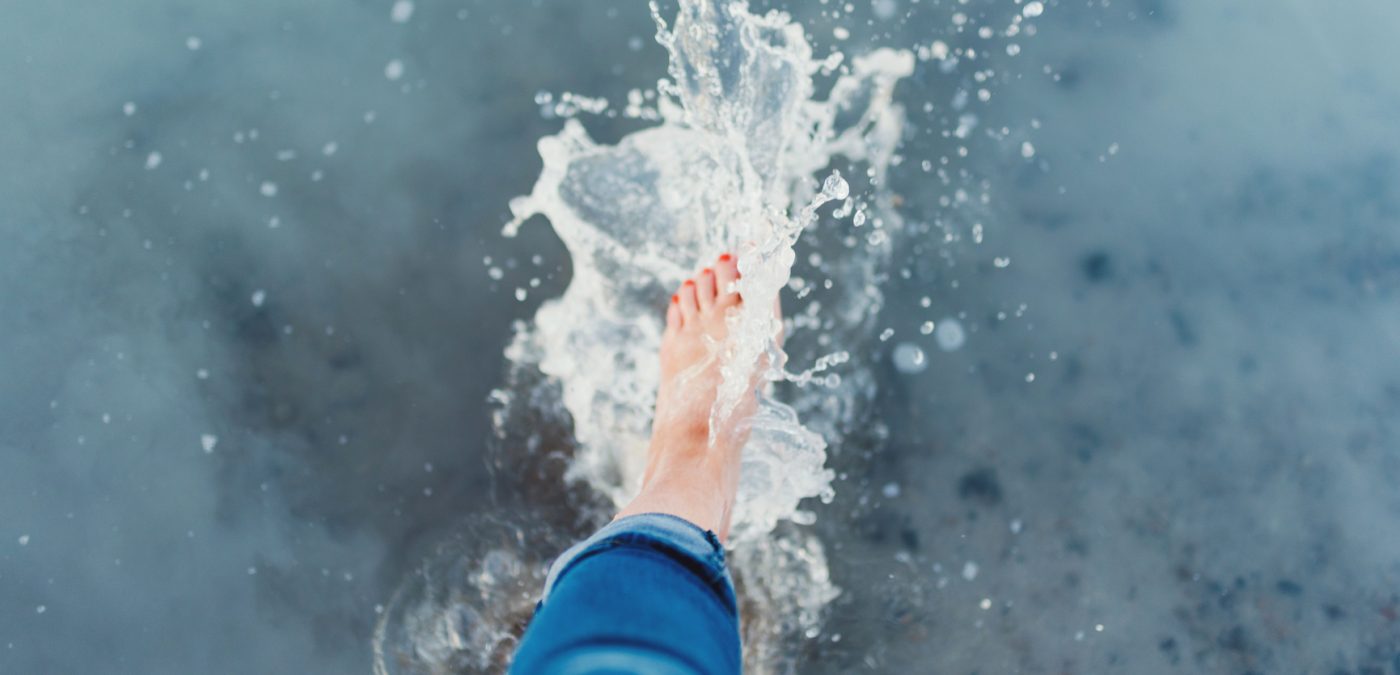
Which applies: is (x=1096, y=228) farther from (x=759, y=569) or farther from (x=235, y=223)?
(x=235, y=223)

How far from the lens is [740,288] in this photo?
157cm

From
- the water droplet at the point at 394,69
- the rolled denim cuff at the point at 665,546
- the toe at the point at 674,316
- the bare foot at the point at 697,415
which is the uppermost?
the water droplet at the point at 394,69

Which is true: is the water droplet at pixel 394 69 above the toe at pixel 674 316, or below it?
above

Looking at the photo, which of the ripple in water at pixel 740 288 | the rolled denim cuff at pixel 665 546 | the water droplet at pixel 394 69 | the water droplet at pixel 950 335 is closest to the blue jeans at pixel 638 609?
the rolled denim cuff at pixel 665 546

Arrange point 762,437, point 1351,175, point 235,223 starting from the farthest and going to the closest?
point 1351,175
point 235,223
point 762,437

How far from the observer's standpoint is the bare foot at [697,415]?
Answer: 4.61 feet

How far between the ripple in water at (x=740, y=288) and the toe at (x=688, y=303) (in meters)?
0.06

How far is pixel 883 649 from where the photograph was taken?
5.29ft

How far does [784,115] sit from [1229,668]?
4.40 ft

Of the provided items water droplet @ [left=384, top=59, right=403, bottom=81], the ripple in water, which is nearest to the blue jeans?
the ripple in water

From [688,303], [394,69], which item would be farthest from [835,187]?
[394,69]

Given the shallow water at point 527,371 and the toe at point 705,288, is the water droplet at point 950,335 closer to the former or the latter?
the shallow water at point 527,371

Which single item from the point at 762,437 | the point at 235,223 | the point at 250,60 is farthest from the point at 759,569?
the point at 250,60

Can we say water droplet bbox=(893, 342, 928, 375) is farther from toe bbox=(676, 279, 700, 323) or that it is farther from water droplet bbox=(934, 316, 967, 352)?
toe bbox=(676, 279, 700, 323)
